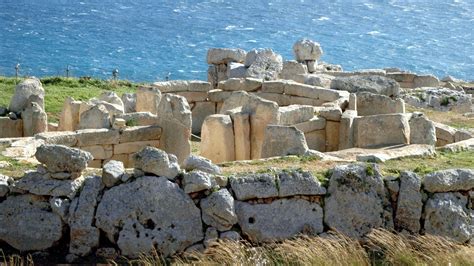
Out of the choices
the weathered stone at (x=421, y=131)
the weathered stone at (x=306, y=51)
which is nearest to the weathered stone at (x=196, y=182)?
the weathered stone at (x=421, y=131)

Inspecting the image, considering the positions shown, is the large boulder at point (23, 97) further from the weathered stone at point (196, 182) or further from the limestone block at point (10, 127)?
the weathered stone at point (196, 182)

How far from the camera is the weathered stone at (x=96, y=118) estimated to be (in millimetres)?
16969

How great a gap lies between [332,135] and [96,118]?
523 cm

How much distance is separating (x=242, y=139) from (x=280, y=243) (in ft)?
19.1

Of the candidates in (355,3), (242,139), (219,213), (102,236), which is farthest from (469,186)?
(355,3)

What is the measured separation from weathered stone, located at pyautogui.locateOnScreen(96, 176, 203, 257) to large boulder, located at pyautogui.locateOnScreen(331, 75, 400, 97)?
11218 millimetres

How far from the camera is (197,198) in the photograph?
1157 cm

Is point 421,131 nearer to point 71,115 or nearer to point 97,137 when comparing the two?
point 97,137

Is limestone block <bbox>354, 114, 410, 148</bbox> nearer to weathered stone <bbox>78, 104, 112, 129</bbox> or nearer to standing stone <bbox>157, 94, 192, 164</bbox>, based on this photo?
standing stone <bbox>157, 94, 192, 164</bbox>

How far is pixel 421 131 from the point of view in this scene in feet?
55.7

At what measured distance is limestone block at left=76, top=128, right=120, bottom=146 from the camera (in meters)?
16.1

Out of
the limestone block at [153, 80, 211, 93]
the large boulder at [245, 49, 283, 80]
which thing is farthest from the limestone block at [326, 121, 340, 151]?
the large boulder at [245, 49, 283, 80]

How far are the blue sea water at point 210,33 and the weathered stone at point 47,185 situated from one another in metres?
46.8

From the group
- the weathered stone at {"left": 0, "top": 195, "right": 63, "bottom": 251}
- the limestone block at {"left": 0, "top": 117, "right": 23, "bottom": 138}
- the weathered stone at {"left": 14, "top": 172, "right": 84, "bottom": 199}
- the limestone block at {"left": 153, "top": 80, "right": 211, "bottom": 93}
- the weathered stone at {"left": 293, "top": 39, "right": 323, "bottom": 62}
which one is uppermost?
the weathered stone at {"left": 14, "top": 172, "right": 84, "bottom": 199}
